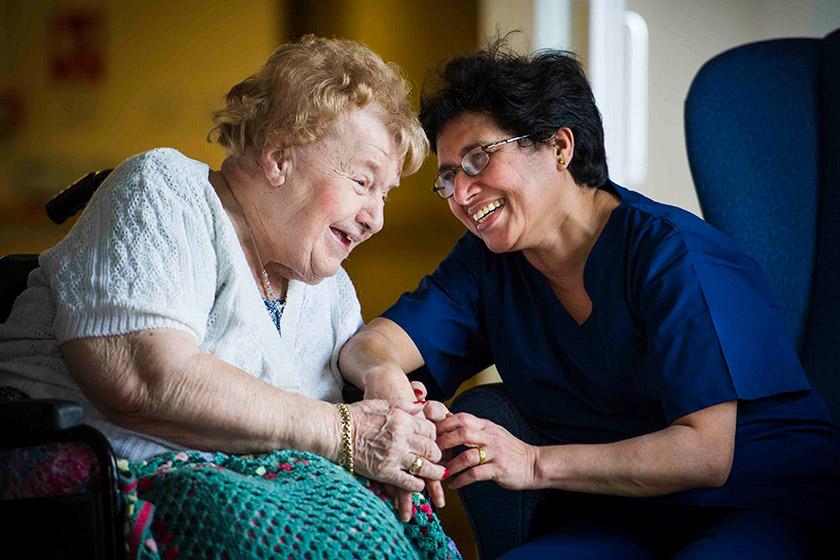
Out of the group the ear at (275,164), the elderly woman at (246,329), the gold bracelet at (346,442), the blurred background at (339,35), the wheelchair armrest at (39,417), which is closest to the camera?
the wheelchair armrest at (39,417)

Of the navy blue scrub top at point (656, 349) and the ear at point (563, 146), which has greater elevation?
the ear at point (563, 146)

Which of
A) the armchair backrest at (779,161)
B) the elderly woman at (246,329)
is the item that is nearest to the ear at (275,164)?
the elderly woman at (246,329)

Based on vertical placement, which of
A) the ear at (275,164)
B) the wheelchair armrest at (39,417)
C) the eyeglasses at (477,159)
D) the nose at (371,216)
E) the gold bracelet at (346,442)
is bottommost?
the gold bracelet at (346,442)

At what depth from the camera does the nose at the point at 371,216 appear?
1598 millimetres

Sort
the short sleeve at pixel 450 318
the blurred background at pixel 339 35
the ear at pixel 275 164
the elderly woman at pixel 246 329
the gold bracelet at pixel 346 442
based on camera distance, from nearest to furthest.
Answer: the elderly woman at pixel 246 329, the gold bracelet at pixel 346 442, the ear at pixel 275 164, the short sleeve at pixel 450 318, the blurred background at pixel 339 35

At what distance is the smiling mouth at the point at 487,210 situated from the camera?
1.76 m

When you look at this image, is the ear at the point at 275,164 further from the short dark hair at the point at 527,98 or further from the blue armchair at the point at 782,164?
the blue armchair at the point at 782,164

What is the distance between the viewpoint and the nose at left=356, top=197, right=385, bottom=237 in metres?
1.60

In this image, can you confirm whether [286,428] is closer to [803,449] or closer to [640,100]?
[803,449]

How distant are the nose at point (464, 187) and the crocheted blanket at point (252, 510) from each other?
22.5 inches

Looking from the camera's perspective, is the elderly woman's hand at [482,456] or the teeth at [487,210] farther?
the teeth at [487,210]

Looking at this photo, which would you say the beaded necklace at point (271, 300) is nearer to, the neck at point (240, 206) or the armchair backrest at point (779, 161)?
the neck at point (240, 206)

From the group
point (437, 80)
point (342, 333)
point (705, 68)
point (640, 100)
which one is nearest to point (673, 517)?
point (342, 333)

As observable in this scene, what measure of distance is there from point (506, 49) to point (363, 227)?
19.7 inches
